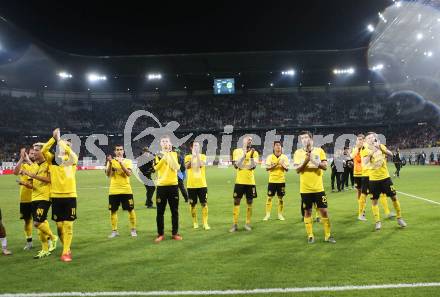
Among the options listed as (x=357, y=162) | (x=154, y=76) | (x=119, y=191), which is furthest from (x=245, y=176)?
(x=154, y=76)

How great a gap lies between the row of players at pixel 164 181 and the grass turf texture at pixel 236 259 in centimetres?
49

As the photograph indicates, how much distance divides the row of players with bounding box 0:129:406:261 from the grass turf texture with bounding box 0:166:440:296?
49 cm

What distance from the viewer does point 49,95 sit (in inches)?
2584

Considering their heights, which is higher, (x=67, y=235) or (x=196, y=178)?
(x=196, y=178)

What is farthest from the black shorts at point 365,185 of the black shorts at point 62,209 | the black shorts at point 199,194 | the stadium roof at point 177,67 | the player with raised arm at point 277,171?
the stadium roof at point 177,67

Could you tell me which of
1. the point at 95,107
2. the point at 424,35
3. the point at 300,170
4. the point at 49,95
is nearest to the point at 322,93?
the point at 424,35

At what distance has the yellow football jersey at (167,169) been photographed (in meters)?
9.40

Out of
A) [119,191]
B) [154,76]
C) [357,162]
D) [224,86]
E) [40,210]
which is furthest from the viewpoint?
[154,76]

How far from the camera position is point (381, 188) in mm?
10188

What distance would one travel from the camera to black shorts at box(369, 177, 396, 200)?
10.1 metres

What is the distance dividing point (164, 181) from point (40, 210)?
2.72 meters

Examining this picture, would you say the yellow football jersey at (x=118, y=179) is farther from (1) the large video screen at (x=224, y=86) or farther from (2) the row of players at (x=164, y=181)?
(1) the large video screen at (x=224, y=86)

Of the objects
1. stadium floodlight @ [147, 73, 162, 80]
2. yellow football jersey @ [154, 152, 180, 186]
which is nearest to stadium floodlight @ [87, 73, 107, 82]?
stadium floodlight @ [147, 73, 162, 80]

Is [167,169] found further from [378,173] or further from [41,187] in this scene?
[378,173]
